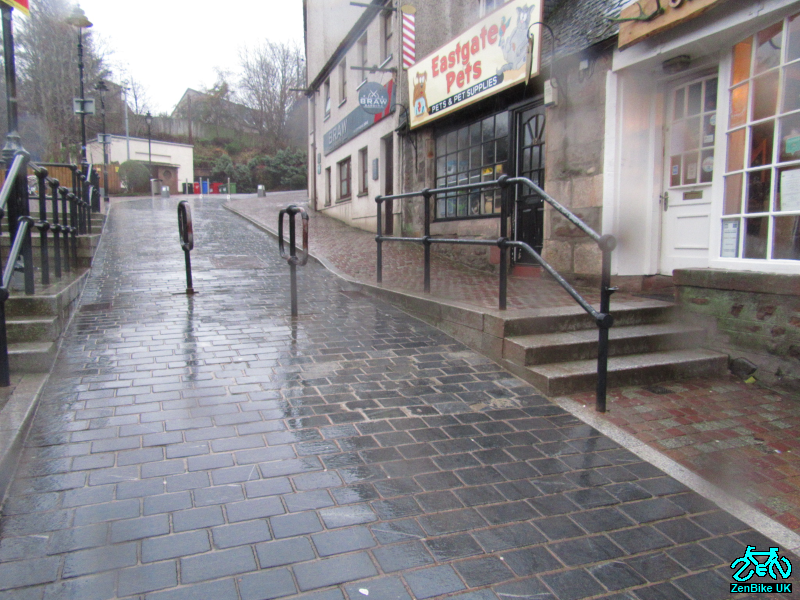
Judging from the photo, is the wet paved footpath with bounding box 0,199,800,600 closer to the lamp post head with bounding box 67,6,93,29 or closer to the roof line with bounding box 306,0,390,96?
the roof line with bounding box 306,0,390,96

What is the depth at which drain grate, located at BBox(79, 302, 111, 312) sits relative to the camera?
610 cm

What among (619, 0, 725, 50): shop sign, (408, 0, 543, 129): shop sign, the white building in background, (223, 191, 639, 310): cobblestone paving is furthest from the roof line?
the white building in background

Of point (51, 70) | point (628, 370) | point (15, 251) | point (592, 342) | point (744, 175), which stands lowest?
point (628, 370)

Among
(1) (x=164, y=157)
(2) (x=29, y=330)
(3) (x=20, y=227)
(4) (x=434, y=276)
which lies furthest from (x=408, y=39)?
(1) (x=164, y=157)

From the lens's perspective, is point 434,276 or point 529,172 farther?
point 529,172

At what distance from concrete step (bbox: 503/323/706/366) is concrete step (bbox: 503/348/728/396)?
0.19ft

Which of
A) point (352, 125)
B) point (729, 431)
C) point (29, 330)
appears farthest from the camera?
point (352, 125)

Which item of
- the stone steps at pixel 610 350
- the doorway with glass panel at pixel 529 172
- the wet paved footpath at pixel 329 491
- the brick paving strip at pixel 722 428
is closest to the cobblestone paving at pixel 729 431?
the brick paving strip at pixel 722 428

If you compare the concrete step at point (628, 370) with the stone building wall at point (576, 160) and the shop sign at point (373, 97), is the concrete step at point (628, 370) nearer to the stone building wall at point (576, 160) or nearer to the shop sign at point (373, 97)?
the stone building wall at point (576, 160)

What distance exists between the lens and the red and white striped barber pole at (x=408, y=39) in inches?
461

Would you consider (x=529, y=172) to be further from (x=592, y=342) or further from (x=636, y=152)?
(x=592, y=342)

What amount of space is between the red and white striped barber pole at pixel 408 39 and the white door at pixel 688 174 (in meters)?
6.89

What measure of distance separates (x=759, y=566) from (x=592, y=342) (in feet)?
7.68

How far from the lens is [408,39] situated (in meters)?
11.8
